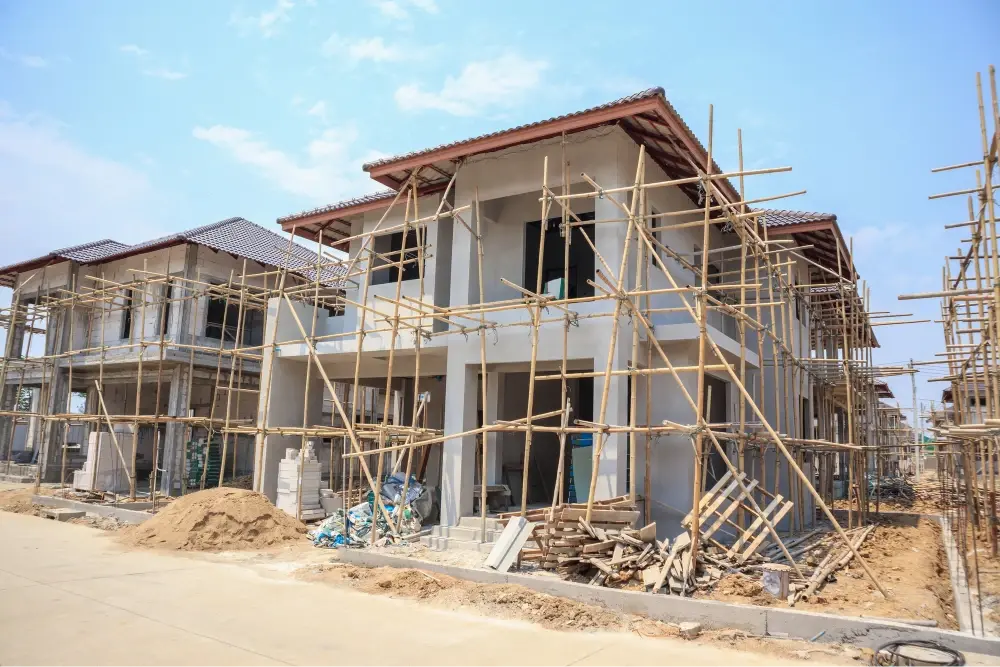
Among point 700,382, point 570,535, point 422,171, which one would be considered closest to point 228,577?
point 570,535

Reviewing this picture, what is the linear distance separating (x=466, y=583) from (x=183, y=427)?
12.3 m

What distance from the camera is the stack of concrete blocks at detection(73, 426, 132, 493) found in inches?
674

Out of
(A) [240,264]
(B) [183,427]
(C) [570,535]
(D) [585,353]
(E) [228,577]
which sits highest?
(A) [240,264]

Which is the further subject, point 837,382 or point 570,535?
point 837,382

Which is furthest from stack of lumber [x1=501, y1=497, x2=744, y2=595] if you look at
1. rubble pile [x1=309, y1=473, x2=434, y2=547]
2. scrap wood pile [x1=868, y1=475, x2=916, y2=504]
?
scrap wood pile [x1=868, y1=475, x2=916, y2=504]

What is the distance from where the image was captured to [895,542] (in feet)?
38.4

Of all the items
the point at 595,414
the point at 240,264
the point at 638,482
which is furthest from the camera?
the point at 240,264

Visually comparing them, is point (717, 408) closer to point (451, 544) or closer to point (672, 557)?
point (451, 544)

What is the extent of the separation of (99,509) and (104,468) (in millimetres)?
3259

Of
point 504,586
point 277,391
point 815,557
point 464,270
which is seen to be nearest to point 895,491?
point 815,557

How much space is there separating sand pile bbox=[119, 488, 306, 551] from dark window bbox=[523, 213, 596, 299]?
19.8 feet

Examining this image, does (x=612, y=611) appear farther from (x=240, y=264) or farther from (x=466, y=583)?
(x=240, y=264)

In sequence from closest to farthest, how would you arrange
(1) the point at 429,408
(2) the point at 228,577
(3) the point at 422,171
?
(2) the point at 228,577, (3) the point at 422,171, (1) the point at 429,408

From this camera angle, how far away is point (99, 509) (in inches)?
568
